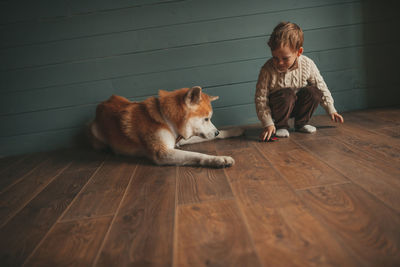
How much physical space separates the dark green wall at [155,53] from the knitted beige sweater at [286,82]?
587mm

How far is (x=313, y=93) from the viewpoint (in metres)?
2.02

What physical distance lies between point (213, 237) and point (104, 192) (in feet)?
2.74

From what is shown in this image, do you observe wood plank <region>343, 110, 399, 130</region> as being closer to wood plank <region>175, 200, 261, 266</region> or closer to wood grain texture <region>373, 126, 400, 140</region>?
wood grain texture <region>373, 126, 400, 140</region>

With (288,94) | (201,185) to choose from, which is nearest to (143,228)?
(201,185)

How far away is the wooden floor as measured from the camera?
2.47 ft

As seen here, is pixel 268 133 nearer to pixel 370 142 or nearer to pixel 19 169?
pixel 370 142

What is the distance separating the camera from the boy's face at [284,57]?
5.84 ft

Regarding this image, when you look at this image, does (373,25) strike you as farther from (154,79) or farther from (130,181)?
(130,181)

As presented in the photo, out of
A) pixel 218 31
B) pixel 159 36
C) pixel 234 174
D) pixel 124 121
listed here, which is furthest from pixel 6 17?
pixel 234 174

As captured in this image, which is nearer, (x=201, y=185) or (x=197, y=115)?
(x=201, y=185)

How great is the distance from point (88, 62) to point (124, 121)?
1.03 meters

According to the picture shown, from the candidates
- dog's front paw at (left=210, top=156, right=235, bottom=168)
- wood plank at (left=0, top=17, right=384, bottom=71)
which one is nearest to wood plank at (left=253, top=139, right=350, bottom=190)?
dog's front paw at (left=210, top=156, right=235, bottom=168)

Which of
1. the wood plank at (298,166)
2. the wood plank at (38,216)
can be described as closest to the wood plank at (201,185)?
the wood plank at (298,166)

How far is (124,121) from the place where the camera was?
1970mm
